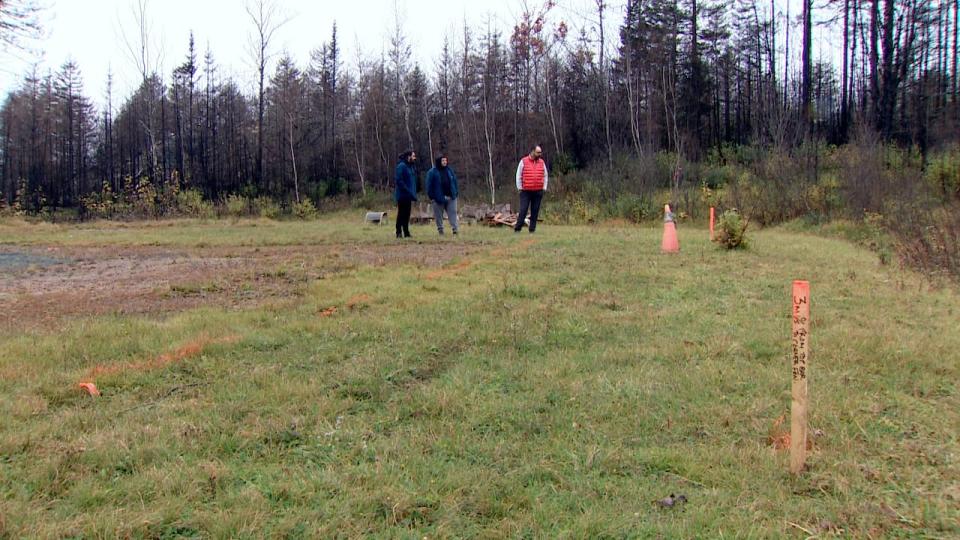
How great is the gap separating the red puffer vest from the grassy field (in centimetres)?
683

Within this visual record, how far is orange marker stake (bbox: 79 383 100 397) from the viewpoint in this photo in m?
3.60

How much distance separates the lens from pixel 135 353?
14.7 feet

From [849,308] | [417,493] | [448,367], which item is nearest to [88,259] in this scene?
[448,367]

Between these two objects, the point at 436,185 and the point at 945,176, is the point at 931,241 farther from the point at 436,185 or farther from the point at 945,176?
the point at 945,176

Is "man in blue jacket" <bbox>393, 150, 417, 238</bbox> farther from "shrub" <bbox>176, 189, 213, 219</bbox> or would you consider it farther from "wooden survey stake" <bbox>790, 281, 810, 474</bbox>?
"shrub" <bbox>176, 189, 213, 219</bbox>

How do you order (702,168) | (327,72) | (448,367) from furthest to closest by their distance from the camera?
1. (327,72)
2. (702,168)
3. (448,367)

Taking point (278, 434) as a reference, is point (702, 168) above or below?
above

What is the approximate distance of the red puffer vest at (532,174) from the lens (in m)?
13.0

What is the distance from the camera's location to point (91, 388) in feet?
11.9

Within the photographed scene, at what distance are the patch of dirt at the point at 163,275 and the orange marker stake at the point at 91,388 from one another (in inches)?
81.9

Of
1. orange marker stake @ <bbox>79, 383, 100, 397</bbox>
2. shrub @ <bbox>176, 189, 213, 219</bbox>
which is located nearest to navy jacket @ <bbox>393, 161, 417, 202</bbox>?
orange marker stake @ <bbox>79, 383, 100, 397</bbox>

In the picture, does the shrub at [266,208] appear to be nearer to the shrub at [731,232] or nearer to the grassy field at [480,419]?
the shrub at [731,232]

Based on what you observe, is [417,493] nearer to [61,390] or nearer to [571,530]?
[571,530]

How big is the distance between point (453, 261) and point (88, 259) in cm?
680
